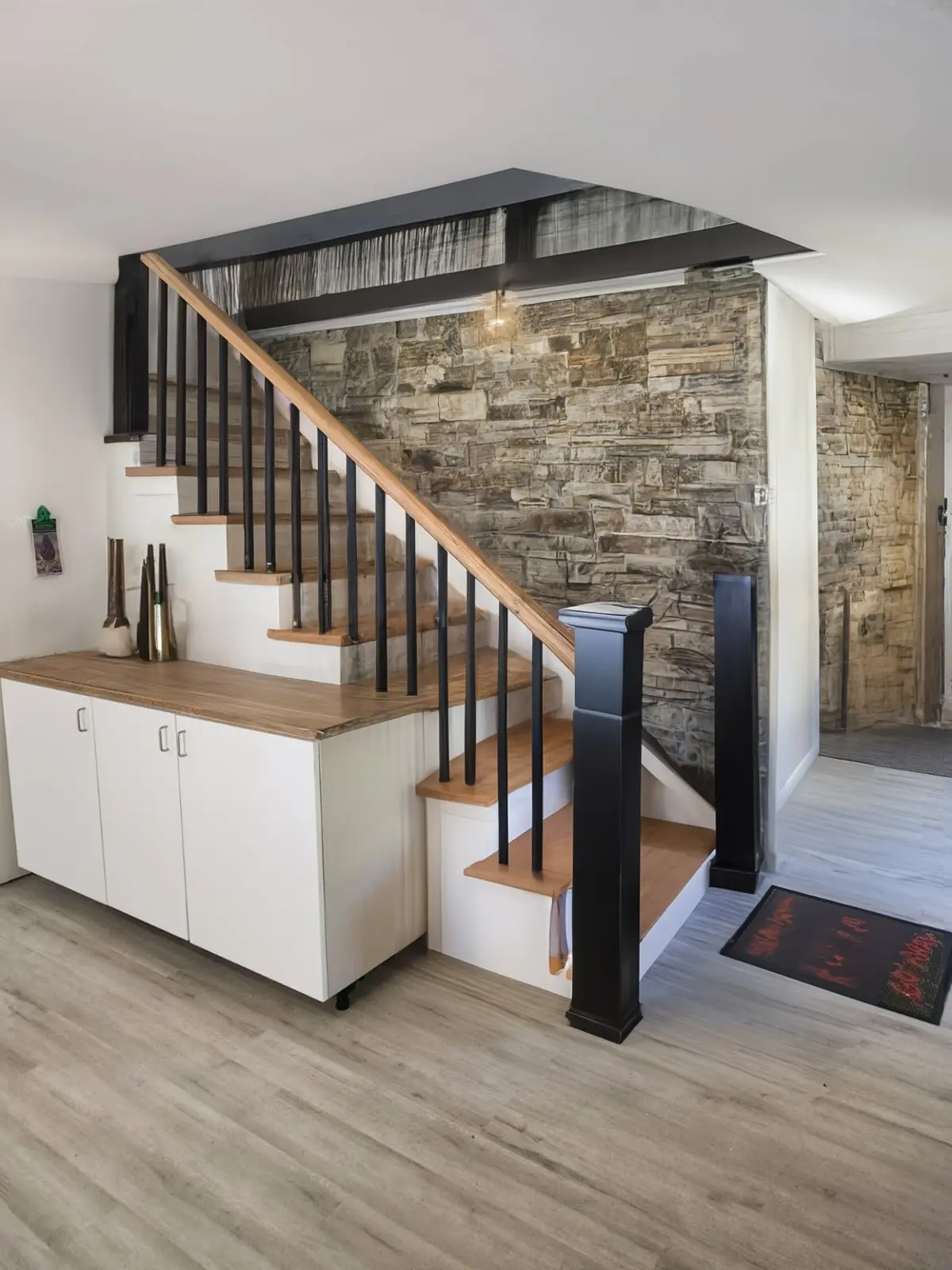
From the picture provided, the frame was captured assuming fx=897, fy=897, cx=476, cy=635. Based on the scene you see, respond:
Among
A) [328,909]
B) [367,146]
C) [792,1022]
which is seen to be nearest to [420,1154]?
[328,909]

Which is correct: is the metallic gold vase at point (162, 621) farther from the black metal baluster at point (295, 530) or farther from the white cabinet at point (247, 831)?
the black metal baluster at point (295, 530)

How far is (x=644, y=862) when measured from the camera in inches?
124

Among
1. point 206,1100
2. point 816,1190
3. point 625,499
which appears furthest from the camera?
point 625,499

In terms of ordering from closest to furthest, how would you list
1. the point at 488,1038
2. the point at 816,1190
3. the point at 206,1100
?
the point at 816,1190 → the point at 206,1100 → the point at 488,1038

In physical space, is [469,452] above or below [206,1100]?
above

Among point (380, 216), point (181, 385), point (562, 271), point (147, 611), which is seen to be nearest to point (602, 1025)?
point (147, 611)

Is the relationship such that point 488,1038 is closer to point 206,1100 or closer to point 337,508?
point 206,1100

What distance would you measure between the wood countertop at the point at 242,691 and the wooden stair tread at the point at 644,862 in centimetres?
50

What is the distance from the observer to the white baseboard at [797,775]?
13.5 ft

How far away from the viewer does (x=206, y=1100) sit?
2.13m

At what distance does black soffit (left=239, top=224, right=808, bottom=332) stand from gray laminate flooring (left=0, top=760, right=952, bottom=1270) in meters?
2.34

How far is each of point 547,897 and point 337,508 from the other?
7.31 feet

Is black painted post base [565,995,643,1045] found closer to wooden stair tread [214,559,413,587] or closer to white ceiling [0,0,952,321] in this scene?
wooden stair tread [214,559,413,587]

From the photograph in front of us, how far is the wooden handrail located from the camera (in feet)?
8.80
